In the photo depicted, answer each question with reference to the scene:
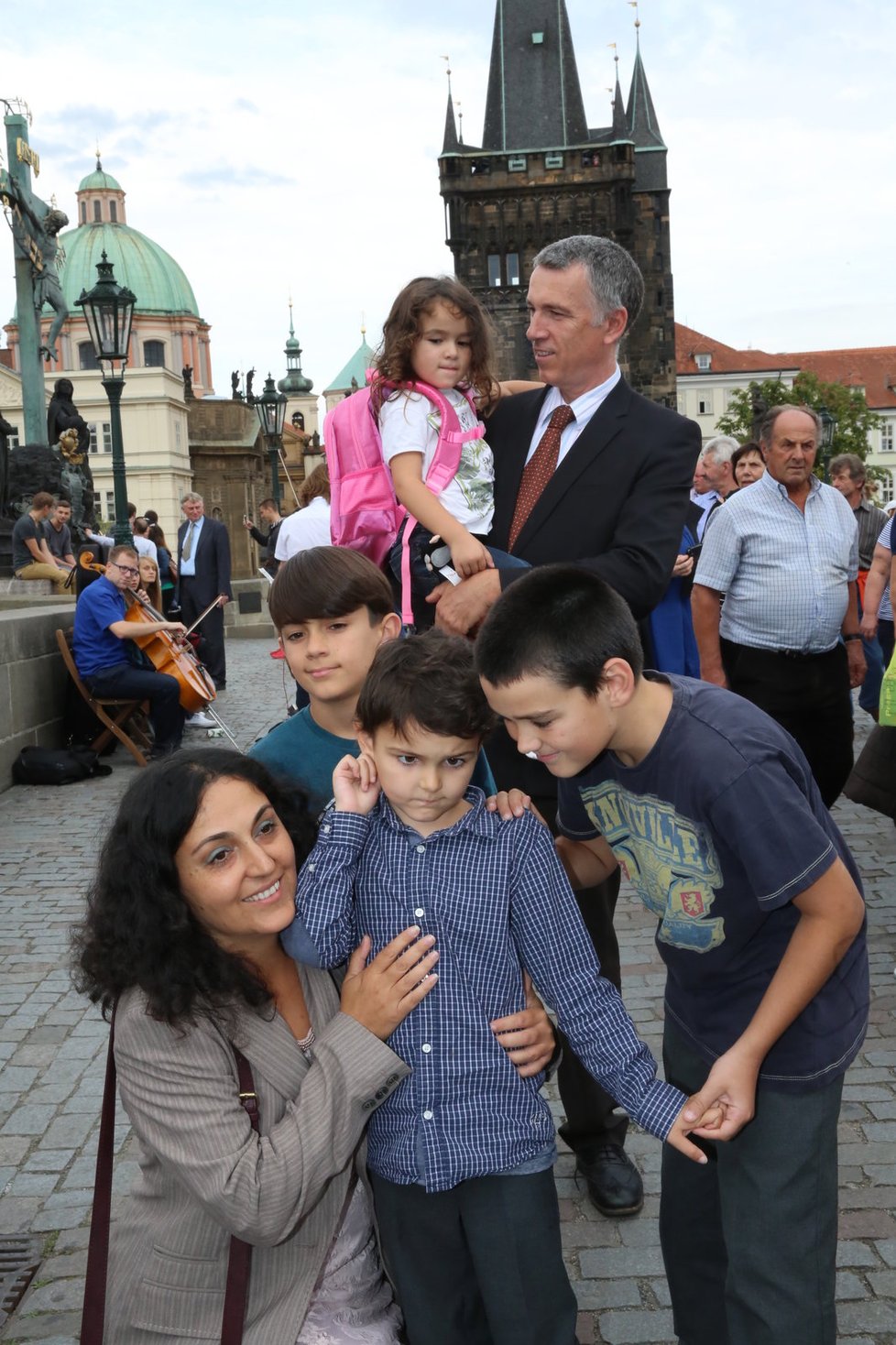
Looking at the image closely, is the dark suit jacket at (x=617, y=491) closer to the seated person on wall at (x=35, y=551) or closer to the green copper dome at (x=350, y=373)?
the seated person on wall at (x=35, y=551)

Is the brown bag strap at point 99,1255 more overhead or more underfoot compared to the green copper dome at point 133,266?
more underfoot

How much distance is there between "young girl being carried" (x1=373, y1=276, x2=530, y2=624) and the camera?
126 inches

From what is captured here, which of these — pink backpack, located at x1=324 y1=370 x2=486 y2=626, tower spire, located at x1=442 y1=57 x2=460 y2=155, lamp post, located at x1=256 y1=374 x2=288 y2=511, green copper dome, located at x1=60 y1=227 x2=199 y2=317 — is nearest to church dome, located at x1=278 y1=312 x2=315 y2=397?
green copper dome, located at x1=60 y1=227 x2=199 y2=317

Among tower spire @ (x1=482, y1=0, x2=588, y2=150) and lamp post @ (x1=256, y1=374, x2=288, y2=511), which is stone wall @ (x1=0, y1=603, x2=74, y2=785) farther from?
tower spire @ (x1=482, y1=0, x2=588, y2=150)

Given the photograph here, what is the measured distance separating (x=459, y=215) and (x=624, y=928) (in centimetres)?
6593

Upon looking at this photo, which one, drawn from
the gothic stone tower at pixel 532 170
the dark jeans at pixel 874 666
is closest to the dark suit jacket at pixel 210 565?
the dark jeans at pixel 874 666

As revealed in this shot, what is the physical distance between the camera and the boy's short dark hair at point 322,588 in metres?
2.83

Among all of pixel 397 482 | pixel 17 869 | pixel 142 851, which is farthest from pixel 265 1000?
pixel 17 869

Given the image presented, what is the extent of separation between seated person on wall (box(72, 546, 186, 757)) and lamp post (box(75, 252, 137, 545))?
386 cm

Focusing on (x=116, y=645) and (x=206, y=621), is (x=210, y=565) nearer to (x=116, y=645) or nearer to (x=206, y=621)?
(x=206, y=621)

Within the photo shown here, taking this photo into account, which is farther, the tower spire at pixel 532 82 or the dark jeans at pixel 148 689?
the tower spire at pixel 532 82

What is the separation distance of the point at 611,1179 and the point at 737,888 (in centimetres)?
161

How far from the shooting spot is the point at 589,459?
3.24 meters

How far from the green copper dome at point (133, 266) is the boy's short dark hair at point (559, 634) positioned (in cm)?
9190
